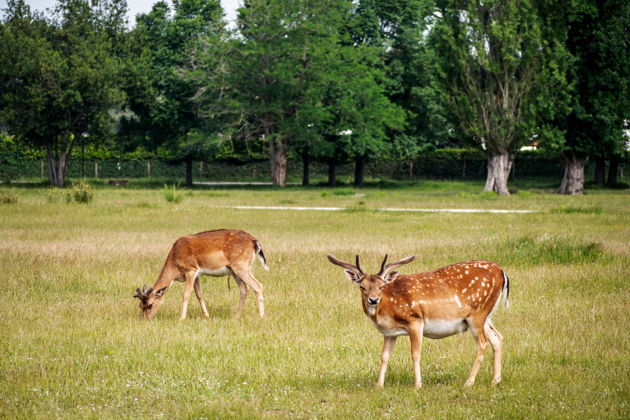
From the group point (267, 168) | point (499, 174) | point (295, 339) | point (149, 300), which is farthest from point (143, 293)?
point (267, 168)

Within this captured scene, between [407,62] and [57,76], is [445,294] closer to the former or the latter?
[57,76]

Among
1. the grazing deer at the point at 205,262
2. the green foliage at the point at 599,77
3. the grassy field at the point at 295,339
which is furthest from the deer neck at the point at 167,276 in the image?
the green foliage at the point at 599,77

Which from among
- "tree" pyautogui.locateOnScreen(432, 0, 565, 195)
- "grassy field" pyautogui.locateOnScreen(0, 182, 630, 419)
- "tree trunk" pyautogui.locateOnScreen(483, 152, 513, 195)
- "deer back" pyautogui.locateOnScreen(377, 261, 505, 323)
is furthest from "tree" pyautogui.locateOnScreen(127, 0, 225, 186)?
"deer back" pyautogui.locateOnScreen(377, 261, 505, 323)

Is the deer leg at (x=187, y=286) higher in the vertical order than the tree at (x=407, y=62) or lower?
lower

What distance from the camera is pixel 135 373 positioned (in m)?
9.06

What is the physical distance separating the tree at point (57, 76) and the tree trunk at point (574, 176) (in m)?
30.9

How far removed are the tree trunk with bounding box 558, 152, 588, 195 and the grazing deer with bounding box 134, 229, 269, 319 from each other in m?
40.8

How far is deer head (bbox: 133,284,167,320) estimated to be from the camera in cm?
1195

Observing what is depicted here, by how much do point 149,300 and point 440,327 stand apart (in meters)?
5.32

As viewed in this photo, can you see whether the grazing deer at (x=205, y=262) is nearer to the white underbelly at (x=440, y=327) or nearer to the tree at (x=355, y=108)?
the white underbelly at (x=440, y=327)

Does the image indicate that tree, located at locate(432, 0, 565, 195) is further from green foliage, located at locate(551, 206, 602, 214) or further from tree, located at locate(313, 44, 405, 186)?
green foliage, located at locate(551, 206, 602, 214)

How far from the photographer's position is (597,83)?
4884 cm

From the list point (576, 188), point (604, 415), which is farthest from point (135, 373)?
point (576, 188)

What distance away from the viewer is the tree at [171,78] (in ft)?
201
